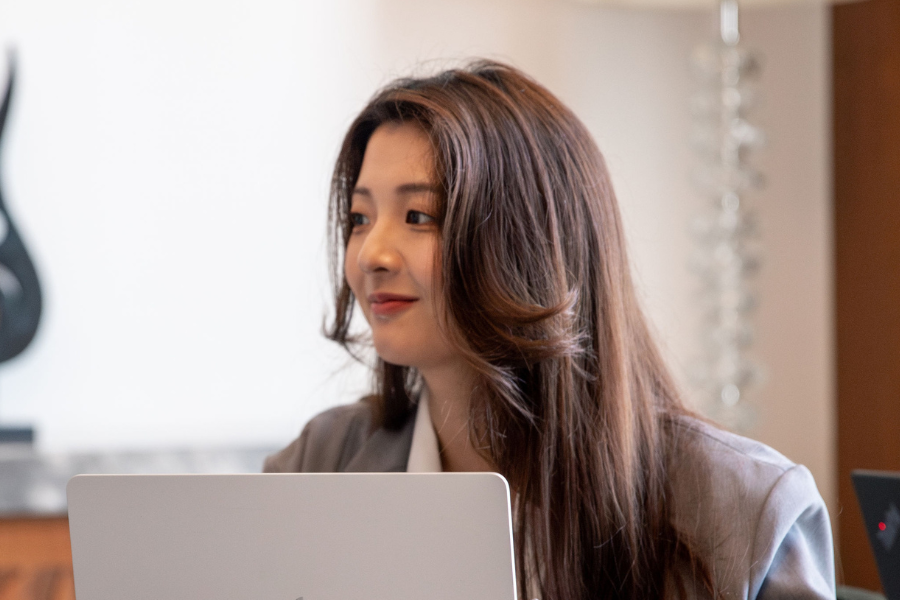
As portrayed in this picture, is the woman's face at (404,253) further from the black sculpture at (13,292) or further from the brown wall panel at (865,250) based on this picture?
the brown wall panel at (865,250)

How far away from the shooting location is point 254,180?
7.19 ft

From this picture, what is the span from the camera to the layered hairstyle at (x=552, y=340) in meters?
0.97

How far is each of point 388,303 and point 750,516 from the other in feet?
1.58

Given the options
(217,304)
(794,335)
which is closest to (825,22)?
(794,335)

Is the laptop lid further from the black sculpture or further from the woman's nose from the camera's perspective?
the black sculpture

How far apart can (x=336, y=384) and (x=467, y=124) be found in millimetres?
1322

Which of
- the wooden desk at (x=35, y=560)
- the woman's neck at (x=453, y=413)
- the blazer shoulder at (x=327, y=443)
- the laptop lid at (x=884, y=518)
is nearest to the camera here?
the laptop lid at (x=884, y=518)

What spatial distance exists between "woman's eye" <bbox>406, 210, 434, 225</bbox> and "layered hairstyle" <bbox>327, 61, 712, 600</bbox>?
0.07ft

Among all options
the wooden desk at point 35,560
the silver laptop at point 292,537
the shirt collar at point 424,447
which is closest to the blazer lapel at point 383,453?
the shirt collar at point 424,447

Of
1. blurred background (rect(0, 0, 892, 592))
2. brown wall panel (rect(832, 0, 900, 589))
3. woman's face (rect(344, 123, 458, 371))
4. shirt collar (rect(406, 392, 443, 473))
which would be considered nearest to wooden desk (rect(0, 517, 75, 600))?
blurred background (rect(0, 0, 892, 592))

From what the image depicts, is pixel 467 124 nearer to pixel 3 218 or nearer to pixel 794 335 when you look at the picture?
pixel 3 218

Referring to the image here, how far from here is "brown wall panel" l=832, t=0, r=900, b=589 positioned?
7.06 ft

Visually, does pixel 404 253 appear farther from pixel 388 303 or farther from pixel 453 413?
pixel 453 413

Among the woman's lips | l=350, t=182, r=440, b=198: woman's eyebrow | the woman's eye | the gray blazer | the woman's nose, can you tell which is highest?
l=350, t=182, r=440, b=198: woman's eyebrow
